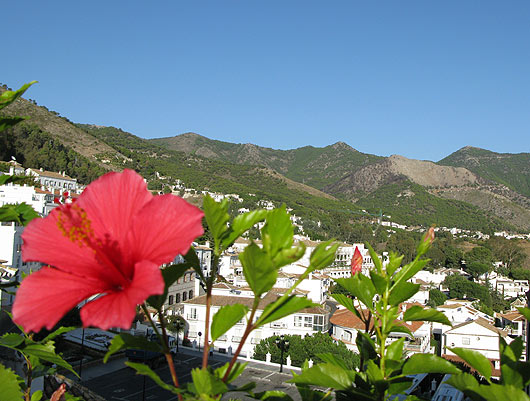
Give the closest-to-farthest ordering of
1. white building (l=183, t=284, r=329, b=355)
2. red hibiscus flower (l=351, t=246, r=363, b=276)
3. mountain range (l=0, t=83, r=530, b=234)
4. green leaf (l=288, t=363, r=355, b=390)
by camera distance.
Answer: green leaf (l=288, t=363, r=355, b=390) → red hibiscus flower (l=351, t=246, r=363, b=276) → white building (l=183, t=284, r=329, b=355) → mountain range (l=0, t=83, r=530, b=234)

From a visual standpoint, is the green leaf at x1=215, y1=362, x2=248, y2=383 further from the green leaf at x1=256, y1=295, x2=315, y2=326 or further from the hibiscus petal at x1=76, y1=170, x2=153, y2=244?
the hibiscus petal at x1=76, y1=170, x2=153, y2=244

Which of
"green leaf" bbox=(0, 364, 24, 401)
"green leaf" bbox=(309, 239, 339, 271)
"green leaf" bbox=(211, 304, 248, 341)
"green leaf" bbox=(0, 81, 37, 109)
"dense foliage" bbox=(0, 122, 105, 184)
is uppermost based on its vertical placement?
"dense foliage" bbox=(0, 122, 105, 184)

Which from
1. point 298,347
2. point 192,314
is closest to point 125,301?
point 298,347

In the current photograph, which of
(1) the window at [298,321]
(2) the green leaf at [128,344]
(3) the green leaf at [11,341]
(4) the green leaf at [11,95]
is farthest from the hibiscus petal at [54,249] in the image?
(1) the window at [298,321]

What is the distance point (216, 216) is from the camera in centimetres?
89

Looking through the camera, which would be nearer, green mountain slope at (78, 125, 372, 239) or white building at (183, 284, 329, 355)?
white building at (183, 284, 329, 355)

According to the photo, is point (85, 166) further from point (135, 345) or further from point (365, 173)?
point (365, 173)

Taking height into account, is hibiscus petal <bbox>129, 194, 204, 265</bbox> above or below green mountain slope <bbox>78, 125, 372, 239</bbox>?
below

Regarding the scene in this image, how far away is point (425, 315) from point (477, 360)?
257 mm

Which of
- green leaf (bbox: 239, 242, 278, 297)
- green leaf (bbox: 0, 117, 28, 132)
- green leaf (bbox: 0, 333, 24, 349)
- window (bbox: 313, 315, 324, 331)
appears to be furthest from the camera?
window (bbox: 313, 315, 324, 331)

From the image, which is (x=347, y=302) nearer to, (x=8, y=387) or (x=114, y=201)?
(x=114, y=201)

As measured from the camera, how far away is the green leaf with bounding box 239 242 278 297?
80cm

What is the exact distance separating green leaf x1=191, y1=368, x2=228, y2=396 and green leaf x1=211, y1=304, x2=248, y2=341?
0.45 feet

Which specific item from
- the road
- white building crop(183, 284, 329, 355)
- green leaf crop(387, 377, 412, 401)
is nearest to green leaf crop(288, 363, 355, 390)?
green leaf crop(387, 377, 412, 401)
